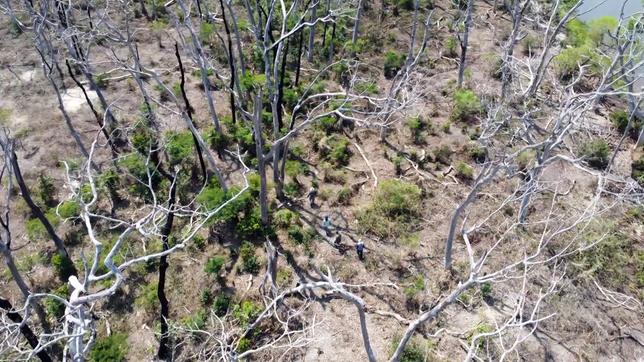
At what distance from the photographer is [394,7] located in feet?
89.4

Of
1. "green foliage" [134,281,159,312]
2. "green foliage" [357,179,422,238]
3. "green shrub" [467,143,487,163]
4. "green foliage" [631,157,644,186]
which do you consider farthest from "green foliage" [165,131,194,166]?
"green foliage" [631,157,644,186]

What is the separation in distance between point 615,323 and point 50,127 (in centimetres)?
2052

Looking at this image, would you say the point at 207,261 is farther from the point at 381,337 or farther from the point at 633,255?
the point at 633,255

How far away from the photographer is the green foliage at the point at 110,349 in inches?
505

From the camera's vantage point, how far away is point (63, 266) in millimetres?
14562

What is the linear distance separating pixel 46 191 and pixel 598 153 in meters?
19.6

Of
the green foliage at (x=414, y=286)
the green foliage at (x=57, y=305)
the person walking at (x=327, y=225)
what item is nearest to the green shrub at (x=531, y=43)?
the person walking at (x=327, y=225)

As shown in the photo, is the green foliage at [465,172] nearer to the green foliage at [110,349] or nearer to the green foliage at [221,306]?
the green foliage at [221,306]

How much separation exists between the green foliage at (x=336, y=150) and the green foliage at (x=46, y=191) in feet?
31.2

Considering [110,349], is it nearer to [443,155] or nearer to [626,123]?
[443,155]

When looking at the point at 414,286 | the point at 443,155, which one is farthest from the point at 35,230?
the point at 443,155

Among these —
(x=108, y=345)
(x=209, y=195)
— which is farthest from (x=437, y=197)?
(x=108, y=345)

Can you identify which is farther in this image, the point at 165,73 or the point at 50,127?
the point at 165,73

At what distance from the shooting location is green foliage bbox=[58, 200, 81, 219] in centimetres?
1592
